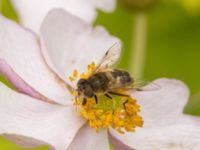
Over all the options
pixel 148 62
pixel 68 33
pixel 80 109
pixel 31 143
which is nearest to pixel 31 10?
pixel 68 33

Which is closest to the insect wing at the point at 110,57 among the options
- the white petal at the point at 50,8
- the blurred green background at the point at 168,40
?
the white petal at the point at 50,8

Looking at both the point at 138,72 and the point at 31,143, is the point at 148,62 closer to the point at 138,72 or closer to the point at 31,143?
the point at 138,72

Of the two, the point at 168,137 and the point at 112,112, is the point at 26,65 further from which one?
the point at 168,137

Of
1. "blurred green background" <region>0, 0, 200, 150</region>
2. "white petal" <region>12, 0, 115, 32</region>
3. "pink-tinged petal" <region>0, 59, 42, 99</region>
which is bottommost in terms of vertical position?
"blurred green background" <region>0, 0, 200, 150</region>

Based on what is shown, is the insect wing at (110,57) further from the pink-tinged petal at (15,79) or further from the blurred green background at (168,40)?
the blurred green background at (168,40)

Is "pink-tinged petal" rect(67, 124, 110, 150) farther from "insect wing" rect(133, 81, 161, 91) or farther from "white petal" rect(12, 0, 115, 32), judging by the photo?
"white petal" rect(12, 0, 115, 32)

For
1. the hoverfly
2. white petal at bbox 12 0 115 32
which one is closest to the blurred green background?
white petal at bbox 12 0 115 32

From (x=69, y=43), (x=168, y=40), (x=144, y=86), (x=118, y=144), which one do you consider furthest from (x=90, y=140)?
(x=168, y=40)
